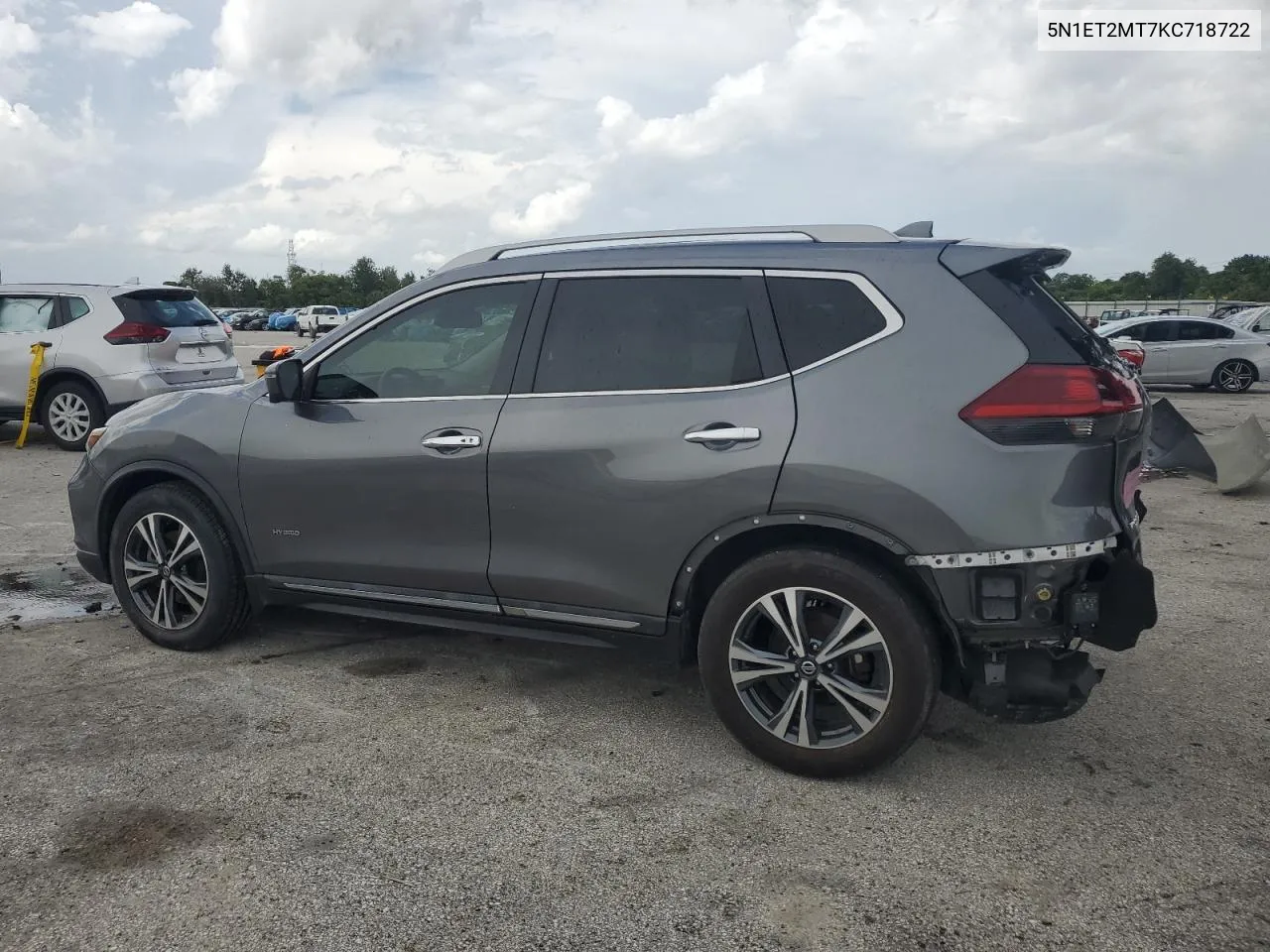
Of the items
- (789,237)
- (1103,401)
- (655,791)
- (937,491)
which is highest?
(789,237)

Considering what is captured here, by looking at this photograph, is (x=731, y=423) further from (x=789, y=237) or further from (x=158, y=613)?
(x=158, y=613)

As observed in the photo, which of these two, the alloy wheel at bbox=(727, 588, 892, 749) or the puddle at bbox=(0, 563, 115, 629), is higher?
the alloy wheel at bbox=(727, 588, 892, 749)

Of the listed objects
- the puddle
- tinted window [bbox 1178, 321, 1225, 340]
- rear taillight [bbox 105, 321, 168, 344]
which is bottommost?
the puddle

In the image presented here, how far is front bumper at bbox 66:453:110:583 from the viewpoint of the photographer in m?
4.79

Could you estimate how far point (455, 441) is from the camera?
12.9 ft

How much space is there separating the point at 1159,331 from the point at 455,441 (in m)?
18.6

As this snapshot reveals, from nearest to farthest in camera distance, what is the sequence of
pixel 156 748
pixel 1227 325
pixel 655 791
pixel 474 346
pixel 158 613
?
pixel 655 791 → pixel 156 748 → pixel 474 346 → pixel 158 613 → pixel 1227 325

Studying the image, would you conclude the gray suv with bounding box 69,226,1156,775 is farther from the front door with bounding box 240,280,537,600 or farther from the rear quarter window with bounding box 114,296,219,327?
the rear quarter window with bounding box 114,296,219,327

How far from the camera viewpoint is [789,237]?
3699mm

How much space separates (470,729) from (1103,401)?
8.11ft

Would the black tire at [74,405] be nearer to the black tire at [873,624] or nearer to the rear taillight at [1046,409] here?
the black tire at [873,624]

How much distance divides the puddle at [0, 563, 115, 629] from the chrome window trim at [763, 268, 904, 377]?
4.05m

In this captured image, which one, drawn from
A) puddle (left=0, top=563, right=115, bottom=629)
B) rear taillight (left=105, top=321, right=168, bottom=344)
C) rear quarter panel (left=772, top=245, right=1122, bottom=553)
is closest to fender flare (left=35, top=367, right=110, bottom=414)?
rear taillight (left=105, top=321, right=168, bottom=344)

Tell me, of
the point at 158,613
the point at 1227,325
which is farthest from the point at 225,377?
the point at 1227,325
